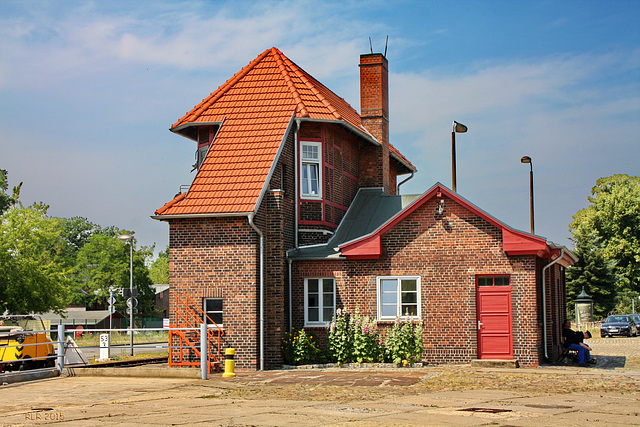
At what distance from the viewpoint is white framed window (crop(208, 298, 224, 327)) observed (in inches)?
813

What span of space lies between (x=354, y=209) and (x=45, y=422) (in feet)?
51.9

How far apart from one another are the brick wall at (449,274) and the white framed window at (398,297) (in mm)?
164

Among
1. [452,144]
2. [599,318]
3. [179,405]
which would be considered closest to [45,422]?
[179,405]

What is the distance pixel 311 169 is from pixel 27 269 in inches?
1093

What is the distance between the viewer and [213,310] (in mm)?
20719

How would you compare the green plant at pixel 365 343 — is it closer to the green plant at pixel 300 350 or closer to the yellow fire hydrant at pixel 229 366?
the green plant at pixel 300 350

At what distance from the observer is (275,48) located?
26.4 metres

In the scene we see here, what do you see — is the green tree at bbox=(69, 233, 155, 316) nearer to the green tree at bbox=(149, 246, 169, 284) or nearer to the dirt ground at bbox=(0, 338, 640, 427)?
the green tree at bbox=(149, 246, 169, 284)

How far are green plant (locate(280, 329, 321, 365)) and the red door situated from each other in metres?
4.55

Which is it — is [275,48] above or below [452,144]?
above

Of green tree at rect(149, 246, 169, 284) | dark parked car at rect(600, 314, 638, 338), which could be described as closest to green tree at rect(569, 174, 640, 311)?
dark parked car at rect(600, 314, 638, 338)

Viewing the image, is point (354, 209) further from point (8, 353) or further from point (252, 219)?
point (8, 353)

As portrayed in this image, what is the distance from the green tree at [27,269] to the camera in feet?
144

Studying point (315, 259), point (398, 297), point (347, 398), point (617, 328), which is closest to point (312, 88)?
point (315, 259)
